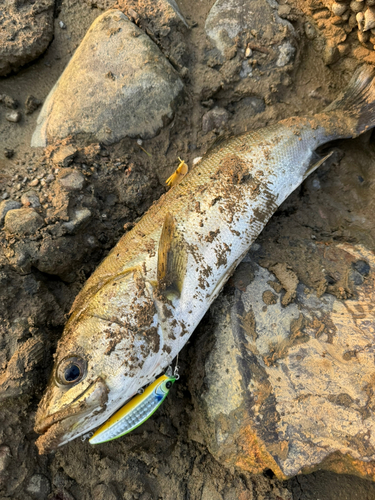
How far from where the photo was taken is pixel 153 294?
2867 millimetres

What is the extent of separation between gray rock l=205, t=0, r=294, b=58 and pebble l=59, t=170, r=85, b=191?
2312 mm

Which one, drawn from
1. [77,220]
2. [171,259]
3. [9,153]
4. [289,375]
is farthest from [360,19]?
[9,153]

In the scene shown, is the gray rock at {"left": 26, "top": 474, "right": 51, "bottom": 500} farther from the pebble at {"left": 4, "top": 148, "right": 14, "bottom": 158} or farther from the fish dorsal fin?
the pebble at {"left": 4, "top": 148, "right": 14, "bottom": 158}

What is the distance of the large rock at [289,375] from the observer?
2.80 m

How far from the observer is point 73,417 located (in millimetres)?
2510

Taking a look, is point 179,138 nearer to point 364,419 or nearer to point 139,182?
point 139,182

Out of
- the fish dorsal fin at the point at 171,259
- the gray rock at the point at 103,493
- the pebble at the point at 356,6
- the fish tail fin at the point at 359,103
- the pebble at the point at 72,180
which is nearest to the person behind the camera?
the fish dorsal fin at the point at 171,259

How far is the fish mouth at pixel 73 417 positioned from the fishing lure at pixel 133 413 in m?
0.23

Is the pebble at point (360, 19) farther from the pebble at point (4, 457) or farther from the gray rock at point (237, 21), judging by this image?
the pebble at point (4, 457)

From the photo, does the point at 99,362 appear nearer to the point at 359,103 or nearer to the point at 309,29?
the point at 359,103

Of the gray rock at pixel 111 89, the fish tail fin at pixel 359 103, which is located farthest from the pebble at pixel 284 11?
the gray rock at pixel 111 89

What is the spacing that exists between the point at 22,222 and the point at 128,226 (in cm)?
102

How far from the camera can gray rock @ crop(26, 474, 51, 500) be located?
296 cm

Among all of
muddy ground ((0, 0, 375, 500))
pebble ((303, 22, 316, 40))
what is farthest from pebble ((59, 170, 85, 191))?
pebble ((303, 22, 316, 40))
